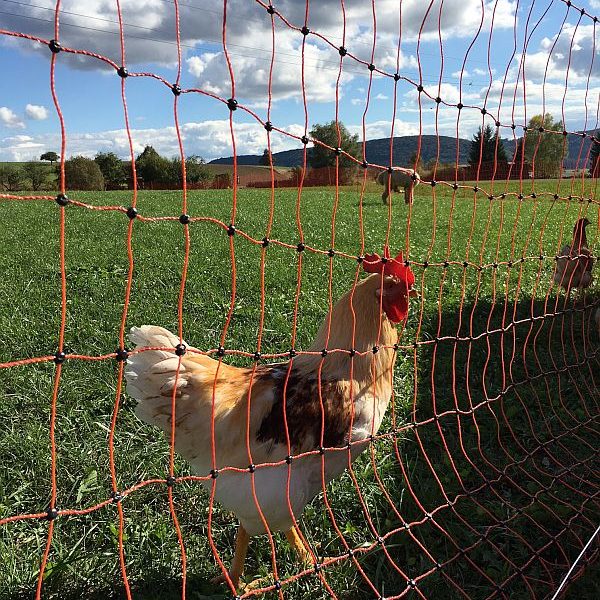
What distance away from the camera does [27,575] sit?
7.14ft

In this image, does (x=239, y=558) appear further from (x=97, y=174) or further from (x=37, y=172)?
(x=37, y=172)

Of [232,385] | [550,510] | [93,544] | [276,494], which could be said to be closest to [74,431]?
[93,544]

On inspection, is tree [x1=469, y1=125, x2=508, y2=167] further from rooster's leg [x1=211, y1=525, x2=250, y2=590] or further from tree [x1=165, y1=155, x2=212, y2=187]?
tree [x1=165, y1=155, x2=212, y2=187]

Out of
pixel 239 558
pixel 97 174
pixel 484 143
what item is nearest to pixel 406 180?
pixel 484 143

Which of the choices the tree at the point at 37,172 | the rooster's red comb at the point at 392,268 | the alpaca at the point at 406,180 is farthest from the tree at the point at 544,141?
the tree at the point at 37,172

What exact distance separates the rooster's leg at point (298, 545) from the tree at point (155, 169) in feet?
109

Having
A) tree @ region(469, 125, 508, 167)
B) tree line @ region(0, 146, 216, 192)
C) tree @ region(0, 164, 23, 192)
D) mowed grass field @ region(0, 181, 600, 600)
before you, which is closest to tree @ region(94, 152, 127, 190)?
tree line @ region(0, 146, 216, 192)

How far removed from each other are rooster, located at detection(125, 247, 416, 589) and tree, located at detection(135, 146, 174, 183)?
109ft

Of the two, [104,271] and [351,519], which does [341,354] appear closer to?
[351,519]

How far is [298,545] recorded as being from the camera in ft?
7.88

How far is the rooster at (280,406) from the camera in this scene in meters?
2.15

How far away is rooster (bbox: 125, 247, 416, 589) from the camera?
215cm

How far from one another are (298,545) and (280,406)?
0.70 m

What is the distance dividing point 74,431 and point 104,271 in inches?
153
